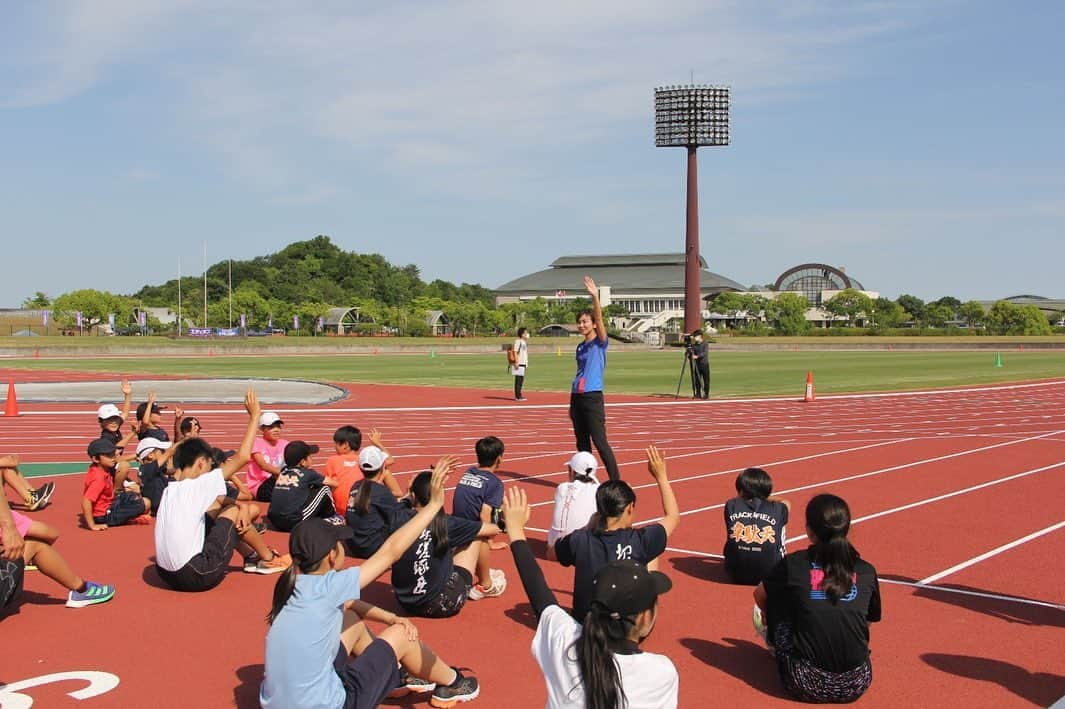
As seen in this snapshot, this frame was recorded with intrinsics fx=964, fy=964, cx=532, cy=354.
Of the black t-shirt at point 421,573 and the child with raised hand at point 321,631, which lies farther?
the black t-shirt at point 421,573

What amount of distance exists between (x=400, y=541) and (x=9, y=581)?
3.49m

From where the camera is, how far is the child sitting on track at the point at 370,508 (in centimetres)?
718

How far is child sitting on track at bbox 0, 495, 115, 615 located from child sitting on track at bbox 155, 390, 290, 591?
53cm

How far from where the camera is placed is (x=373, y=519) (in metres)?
7.45

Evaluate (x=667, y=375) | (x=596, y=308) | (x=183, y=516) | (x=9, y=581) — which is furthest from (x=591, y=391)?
(x=667, y=375)

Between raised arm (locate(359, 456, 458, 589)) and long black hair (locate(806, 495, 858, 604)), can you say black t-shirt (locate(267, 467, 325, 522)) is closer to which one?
raised arm (locate(359, 456, 458, 589))

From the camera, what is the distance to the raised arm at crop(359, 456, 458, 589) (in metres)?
4.56

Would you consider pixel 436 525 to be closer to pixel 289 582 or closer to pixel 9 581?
pixel 289 582

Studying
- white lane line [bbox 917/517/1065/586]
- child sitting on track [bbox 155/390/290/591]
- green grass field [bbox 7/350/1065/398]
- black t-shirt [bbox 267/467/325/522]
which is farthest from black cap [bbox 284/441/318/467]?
green grass field [bbox 7/350/1065/398]

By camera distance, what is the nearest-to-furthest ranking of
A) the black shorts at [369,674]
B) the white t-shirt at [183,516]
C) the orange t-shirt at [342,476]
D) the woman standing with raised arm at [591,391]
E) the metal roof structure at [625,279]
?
1. the black shorts at [369,674]
2. the white t-shirt at [183,516]
3. the orange t-shirt at [342,476]
4. the woman standing with raised arm at [591,391]
5. the metal roof structure at [625,279]

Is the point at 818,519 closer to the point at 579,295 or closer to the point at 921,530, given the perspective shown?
the point at 921,530

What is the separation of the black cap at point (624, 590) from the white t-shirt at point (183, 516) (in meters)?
4.64

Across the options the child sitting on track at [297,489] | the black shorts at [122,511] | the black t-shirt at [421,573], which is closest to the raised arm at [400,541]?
the black t-shirt at [421,573]

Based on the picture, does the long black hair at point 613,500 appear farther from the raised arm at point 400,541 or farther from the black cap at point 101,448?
the black cap at point 101,448
